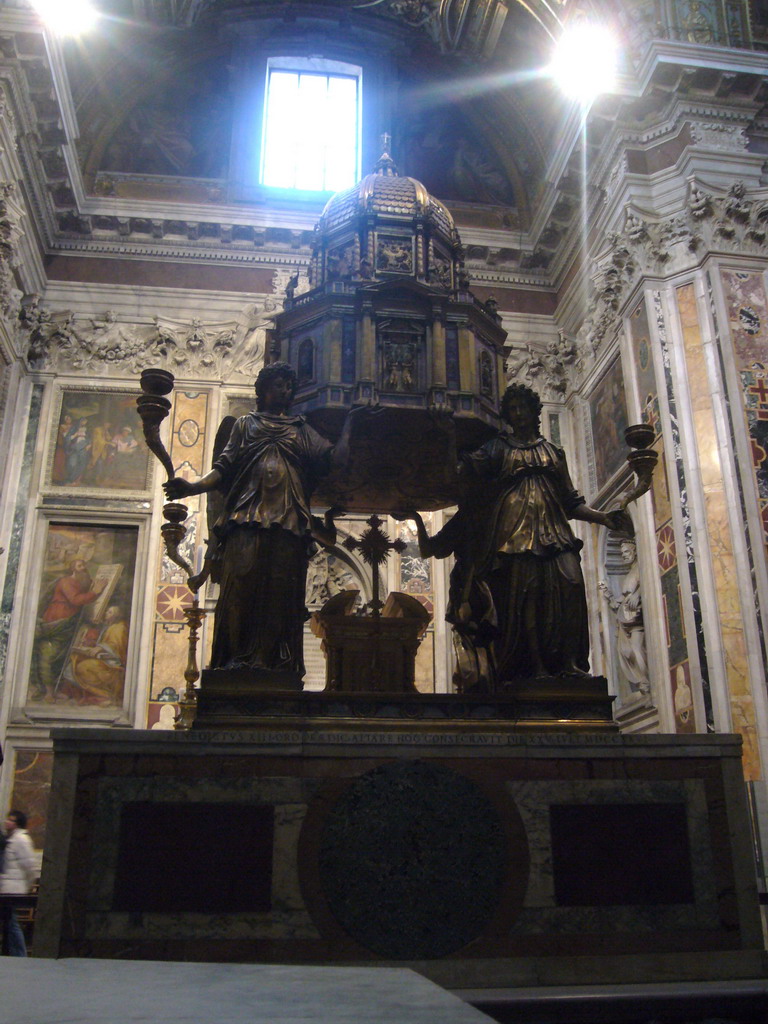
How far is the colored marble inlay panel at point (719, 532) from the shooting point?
9062 mm

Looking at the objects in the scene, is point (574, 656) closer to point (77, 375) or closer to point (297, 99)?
point (77, 375)

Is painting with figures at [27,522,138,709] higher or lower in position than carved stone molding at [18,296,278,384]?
lower

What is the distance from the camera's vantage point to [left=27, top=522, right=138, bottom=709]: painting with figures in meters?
12.3

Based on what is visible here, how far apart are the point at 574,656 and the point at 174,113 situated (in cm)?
1451

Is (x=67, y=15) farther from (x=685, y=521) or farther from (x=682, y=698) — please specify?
(x=682, y=698)

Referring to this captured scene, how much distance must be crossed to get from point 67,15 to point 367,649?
483 inches

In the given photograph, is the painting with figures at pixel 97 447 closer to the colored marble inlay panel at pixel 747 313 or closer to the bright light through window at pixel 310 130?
the bright light through window at pixel 310 130

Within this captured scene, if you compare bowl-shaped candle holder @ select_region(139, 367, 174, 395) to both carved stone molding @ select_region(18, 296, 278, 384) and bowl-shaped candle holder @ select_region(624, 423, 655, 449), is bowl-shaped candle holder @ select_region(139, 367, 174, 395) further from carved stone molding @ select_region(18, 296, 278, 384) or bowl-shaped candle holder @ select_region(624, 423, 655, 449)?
carved stone molding @ select_region(18, 296, 278, 384)

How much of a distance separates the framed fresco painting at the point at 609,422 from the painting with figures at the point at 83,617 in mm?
6797

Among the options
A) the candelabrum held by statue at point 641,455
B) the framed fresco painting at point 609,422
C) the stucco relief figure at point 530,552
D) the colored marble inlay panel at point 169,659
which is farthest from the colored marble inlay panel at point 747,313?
the colored marble inlay panel at point 169,659

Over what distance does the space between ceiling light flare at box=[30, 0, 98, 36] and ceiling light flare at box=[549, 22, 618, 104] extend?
7.15 m

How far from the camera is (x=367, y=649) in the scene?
6449 millimetres

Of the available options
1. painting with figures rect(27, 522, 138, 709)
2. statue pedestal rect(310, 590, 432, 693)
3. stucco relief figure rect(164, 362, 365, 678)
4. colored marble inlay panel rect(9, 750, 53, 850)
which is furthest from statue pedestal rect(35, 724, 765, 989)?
painting with figures rect(27, 522, 138, 709)

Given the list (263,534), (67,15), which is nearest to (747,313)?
(263,534)
